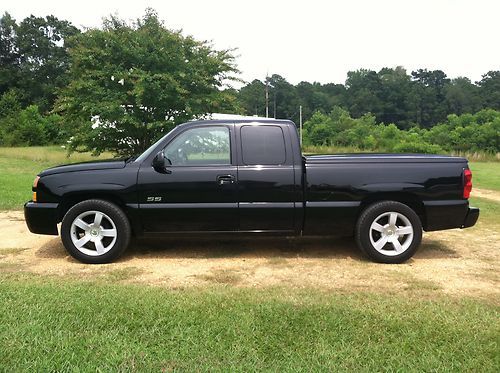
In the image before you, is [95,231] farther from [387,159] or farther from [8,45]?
[8,45]

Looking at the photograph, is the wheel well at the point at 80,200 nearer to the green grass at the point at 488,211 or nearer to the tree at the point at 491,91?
the green grass at the point at 488,211

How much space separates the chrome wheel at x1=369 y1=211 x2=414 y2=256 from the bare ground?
0.70 ft

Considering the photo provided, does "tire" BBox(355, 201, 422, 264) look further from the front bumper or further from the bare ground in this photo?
the front bumper

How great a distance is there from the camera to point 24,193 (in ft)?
34.2

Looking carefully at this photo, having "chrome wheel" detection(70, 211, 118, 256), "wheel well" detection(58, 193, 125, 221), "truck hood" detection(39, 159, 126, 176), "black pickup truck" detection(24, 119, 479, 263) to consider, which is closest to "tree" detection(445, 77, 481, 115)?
"black pickup truck" detection(24, 119, 479, 263)

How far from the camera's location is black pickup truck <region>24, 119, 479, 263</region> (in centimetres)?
509

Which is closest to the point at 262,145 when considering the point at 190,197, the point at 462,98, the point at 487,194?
the point at 190,197

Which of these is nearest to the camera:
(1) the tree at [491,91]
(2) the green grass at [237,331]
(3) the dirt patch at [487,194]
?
(2) the green grass at [237,331]

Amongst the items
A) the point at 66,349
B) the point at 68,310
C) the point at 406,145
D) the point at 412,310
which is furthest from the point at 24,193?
the point at 406,145

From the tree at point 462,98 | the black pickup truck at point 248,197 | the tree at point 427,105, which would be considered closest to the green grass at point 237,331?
the black pickup truck at point 248,197

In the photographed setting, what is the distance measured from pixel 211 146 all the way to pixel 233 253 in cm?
133

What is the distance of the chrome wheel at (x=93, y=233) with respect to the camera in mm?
5098

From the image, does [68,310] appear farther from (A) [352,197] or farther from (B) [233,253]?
(A) [352,197]

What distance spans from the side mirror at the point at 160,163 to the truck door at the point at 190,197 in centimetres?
2
